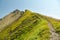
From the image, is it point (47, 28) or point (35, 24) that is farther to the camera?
point (35, 24)

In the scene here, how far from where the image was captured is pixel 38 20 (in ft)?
509

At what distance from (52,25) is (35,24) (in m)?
16.1

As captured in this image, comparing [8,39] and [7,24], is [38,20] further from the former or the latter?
[7,24]

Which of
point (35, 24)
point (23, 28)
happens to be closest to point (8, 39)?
point (23, 28)

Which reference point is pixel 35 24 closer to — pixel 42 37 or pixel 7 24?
pixel 42 37

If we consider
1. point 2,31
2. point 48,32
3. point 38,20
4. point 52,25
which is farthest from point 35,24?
point 2,31

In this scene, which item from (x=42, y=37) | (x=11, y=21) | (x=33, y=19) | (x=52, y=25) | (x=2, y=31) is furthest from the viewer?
(x=11, y=21)

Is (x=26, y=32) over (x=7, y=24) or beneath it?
beneath

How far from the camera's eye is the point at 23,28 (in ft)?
512

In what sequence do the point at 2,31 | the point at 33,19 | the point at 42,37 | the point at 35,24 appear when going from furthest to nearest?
1. the point at 2,31
2. the point at 33,19
3. the point at 35,24
4. the point at 42,37

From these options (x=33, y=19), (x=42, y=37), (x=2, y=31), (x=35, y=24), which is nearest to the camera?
(x=42, y=37)

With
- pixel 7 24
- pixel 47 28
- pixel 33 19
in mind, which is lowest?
pixel 47 28

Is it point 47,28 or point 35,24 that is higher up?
point 35,24

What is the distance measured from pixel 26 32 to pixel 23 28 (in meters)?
8.01
